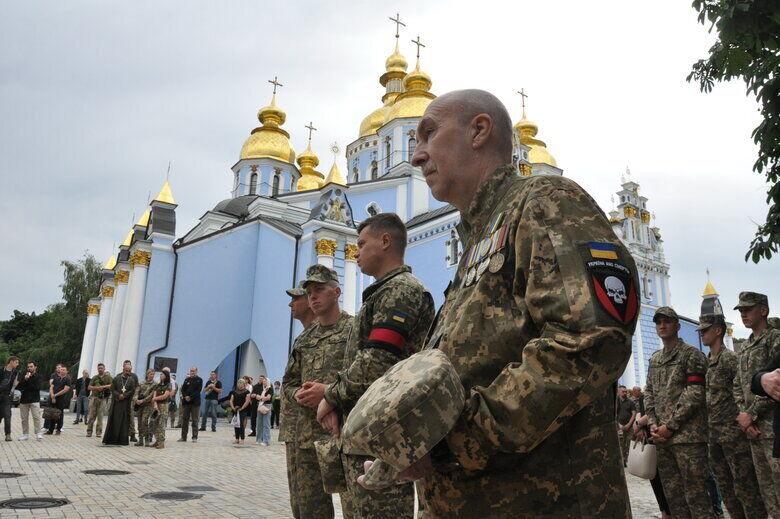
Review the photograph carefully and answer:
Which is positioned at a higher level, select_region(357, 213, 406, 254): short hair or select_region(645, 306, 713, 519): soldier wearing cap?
select_region(357, 213, 406, 254): short hair

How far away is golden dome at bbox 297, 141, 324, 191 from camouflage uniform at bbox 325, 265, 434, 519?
106 feet

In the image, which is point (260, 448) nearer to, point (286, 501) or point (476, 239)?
point (286, 501)

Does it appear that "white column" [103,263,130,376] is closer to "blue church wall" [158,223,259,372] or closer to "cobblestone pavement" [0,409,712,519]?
"blue church wall" [158,223,259,372]

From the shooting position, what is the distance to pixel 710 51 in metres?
6.22

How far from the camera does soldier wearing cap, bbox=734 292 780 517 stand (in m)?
4.74

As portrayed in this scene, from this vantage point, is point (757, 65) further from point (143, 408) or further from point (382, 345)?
point (143, 408)

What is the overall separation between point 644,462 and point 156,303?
2038cm

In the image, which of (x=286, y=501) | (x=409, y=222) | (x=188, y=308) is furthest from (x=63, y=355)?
(x=286, y=501)

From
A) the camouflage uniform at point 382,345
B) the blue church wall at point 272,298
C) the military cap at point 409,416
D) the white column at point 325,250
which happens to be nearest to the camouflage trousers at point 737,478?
the camouflage uniform at point 382,345

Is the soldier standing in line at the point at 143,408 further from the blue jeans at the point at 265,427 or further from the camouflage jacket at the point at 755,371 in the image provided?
the camouflage jacket at the point at 755,371

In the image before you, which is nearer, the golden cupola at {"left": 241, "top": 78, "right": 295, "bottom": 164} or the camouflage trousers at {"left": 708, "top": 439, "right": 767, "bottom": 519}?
the camouflage trousers at {"left": 708, "top": 439, "right": 767, "bottom": 519}

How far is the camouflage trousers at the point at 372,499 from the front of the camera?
2902 millimetres

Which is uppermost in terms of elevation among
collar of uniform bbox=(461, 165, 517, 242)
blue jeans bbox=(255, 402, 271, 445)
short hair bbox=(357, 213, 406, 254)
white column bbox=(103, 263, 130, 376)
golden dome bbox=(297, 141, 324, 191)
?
golden dome bbox=(297, 141, 324, 191)

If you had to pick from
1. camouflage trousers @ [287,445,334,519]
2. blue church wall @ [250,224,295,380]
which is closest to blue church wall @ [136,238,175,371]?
blue church wall @ [250,224,295,380]
